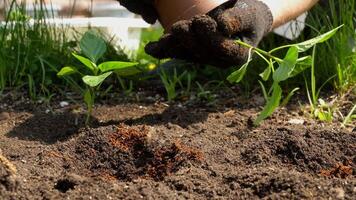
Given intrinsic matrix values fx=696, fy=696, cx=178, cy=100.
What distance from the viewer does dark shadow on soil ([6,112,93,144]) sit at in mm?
1825

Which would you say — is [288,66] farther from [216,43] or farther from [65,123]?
[65,123]

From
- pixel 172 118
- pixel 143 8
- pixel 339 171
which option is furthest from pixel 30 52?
pixel 339 171

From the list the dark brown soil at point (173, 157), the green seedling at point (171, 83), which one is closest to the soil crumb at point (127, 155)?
the dark brown soil at point (173, 157)

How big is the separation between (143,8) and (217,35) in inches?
21.2

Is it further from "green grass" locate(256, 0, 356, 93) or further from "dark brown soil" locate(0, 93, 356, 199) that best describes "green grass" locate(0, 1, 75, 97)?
"green grass" locate(256, 0, 356, 93)

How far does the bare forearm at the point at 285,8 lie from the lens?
2.10m

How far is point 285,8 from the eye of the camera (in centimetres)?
214

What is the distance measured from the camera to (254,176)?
1455 mm

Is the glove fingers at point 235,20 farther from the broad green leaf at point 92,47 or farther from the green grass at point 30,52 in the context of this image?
the green grass at point 30,52

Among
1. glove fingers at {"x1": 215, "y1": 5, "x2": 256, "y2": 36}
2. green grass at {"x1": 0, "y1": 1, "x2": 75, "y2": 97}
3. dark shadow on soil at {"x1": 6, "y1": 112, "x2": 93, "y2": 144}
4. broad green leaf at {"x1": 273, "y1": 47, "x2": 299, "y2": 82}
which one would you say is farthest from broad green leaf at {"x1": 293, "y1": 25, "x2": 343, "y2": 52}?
green grass at {"x1": 0, "y1": 1, "x2": 75, "y2": 97}

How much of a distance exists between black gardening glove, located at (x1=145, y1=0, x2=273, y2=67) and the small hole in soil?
1.94 ft

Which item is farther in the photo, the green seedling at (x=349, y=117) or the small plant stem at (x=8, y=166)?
the green seedling at (x=349, y=117)

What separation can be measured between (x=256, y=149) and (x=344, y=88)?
2.25ft

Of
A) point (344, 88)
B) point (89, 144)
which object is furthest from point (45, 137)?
point (344, 88)
